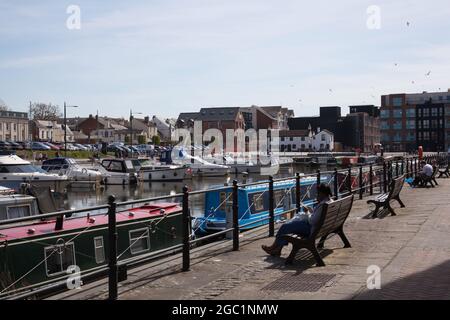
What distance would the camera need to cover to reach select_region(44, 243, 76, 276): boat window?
12.3 meters

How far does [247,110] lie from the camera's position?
170125 mm

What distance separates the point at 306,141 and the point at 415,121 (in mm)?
27743

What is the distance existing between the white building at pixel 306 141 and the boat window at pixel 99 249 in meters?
140

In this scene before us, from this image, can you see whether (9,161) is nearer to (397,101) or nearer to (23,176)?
(23,176)

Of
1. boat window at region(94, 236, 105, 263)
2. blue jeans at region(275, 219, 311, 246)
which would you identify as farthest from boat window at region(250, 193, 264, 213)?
blue jeans at region(275, 219, 311, 246)

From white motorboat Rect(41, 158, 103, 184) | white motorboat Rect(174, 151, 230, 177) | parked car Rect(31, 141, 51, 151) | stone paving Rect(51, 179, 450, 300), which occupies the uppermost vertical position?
parked car Rect(31, 141, 51, 151)

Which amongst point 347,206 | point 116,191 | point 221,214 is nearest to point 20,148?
point 116,191

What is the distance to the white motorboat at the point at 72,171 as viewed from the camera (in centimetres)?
5684

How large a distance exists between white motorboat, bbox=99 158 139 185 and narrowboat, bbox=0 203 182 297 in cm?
4389

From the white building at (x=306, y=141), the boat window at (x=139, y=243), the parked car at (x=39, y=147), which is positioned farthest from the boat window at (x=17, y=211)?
the white building at (x=306, y=141)

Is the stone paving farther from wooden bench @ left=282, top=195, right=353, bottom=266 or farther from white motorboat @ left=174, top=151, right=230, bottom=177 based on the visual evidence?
white motorboat @ left=174, top=151, right=230, bottom=177

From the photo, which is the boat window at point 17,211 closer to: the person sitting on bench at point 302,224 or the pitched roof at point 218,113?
the person sitting on bench at point 302,224
